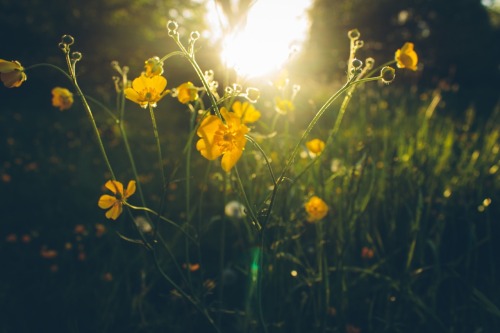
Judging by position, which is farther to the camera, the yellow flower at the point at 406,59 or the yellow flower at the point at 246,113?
the yellow flower at the point at 246,113

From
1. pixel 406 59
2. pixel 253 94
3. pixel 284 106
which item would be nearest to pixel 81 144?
pixel 284 106

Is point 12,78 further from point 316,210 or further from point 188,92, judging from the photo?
point 316,210

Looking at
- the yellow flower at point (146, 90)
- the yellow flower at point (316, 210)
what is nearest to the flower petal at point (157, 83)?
the yellow flower at point (146, 90)

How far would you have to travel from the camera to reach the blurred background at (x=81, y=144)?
115 centimetres

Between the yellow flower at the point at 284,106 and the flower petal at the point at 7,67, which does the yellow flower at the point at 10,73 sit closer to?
the flower petal at the point at 7,67

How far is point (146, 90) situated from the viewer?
756 millimetres

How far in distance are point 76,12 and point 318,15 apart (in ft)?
34.6

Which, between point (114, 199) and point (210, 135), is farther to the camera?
point (114, 199)

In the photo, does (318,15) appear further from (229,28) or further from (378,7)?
(229,28)

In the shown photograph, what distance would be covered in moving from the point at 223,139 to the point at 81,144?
8.09 feet

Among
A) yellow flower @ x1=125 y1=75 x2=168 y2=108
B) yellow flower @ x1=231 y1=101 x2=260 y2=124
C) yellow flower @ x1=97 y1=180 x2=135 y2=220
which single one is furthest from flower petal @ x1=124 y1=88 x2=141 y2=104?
yellow flower @ x1=231 y1=101 x2=260 y2=124

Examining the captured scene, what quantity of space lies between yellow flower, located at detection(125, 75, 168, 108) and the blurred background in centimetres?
18

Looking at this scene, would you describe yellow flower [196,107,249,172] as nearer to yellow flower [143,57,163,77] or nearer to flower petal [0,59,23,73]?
yellow flower [143,57,163,77]

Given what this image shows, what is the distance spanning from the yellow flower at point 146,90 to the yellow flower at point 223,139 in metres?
0.16
